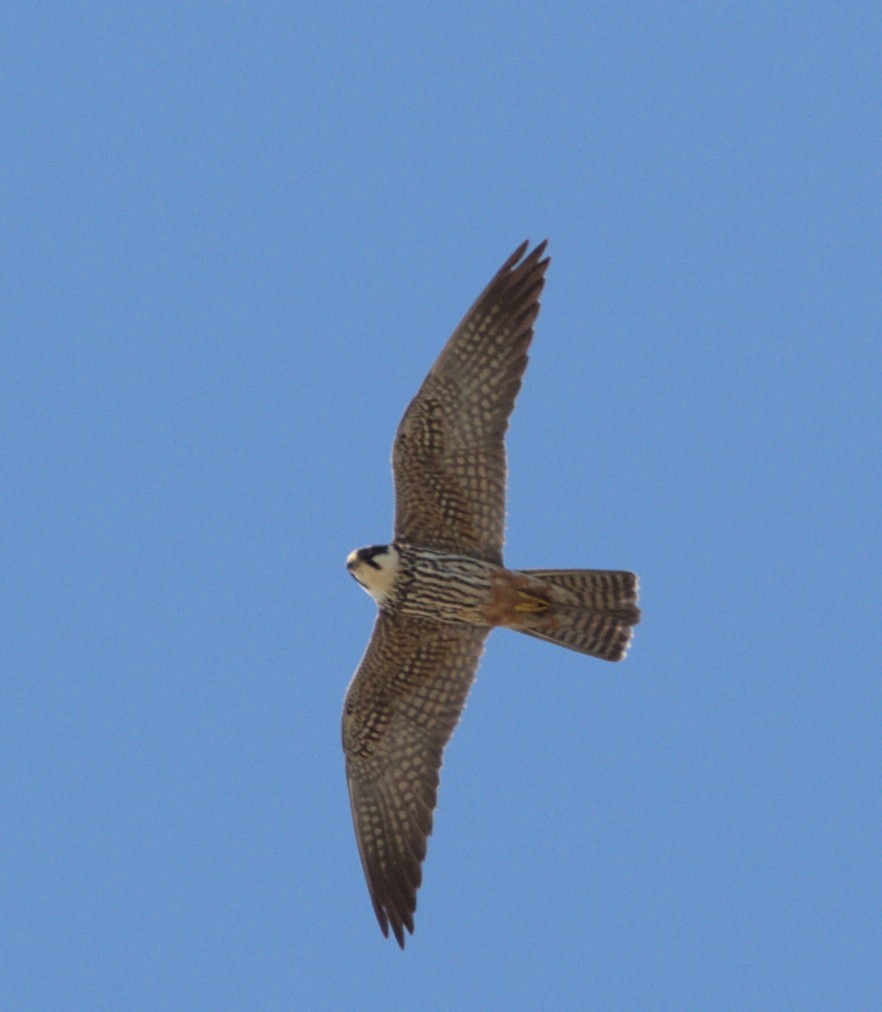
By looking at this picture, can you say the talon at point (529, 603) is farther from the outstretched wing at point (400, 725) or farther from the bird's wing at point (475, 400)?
the bird's wing at point (475, 400)

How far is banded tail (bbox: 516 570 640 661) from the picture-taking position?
12.9 m

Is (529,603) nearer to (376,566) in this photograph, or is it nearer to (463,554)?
(463,554)

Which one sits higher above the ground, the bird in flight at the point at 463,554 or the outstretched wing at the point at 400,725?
the bird in flight at the point at 463,554

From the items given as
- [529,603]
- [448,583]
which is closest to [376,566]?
[448,583]

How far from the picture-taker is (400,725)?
1334 cm

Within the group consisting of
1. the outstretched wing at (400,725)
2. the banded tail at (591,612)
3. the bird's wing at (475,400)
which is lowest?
the outstretched wing at (400,725)

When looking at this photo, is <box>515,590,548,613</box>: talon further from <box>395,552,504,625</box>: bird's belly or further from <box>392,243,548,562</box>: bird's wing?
<box>392,243,548,562</box>: bird's wing

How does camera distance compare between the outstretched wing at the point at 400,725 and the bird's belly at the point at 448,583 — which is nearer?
the bird's belly at the point at 448,583

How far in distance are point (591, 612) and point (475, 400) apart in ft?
5.21

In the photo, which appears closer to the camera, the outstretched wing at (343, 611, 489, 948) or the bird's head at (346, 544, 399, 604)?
the bird's head at (346, 544, 399, 604)

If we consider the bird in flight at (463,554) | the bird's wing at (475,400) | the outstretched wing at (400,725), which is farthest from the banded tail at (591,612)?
the bird's wing at (475,400)

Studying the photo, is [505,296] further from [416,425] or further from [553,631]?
[553,631]

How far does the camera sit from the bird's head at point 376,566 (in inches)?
507

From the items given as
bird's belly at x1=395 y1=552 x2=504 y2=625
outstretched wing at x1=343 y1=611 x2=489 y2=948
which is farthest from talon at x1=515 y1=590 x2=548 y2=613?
outstretched wing at x1=343 y1=611 x2=489 y2=948
